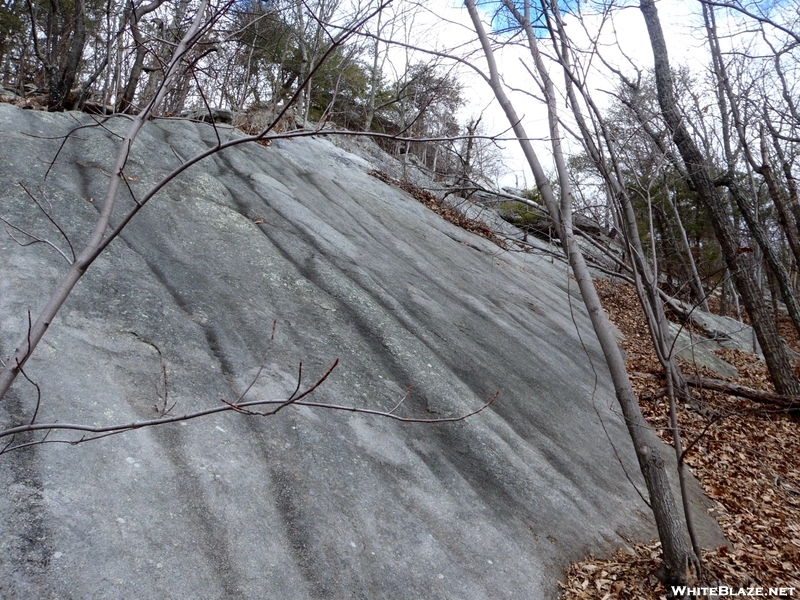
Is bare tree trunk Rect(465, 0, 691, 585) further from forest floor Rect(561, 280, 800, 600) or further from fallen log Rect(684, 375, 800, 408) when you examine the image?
fallen log Rect(684, 375, 800, 408)

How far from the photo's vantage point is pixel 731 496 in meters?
6.48

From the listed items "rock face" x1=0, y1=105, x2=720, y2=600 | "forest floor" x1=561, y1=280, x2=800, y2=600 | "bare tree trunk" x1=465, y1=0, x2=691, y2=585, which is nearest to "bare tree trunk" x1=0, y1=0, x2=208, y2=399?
"rock face" x1=0, y1=105, x2=720, y2=600

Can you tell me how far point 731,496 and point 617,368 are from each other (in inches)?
130

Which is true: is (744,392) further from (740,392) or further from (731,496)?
(731,496)

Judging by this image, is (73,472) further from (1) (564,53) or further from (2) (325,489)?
(1) (564,53)

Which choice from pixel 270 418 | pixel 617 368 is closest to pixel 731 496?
pixel 617 368

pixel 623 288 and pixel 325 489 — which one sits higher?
pixel 623 288

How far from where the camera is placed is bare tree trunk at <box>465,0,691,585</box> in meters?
4.25

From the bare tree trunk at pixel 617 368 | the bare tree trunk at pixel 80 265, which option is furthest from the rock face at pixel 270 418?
the bare tree trunk at pixel 617 368

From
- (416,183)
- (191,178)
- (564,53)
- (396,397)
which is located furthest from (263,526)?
(416,183)

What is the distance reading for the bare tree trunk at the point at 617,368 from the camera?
425 cm

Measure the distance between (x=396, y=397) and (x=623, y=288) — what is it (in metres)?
13.8

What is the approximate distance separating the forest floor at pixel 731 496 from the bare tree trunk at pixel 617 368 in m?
0.25

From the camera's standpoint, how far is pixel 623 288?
57.4ft
